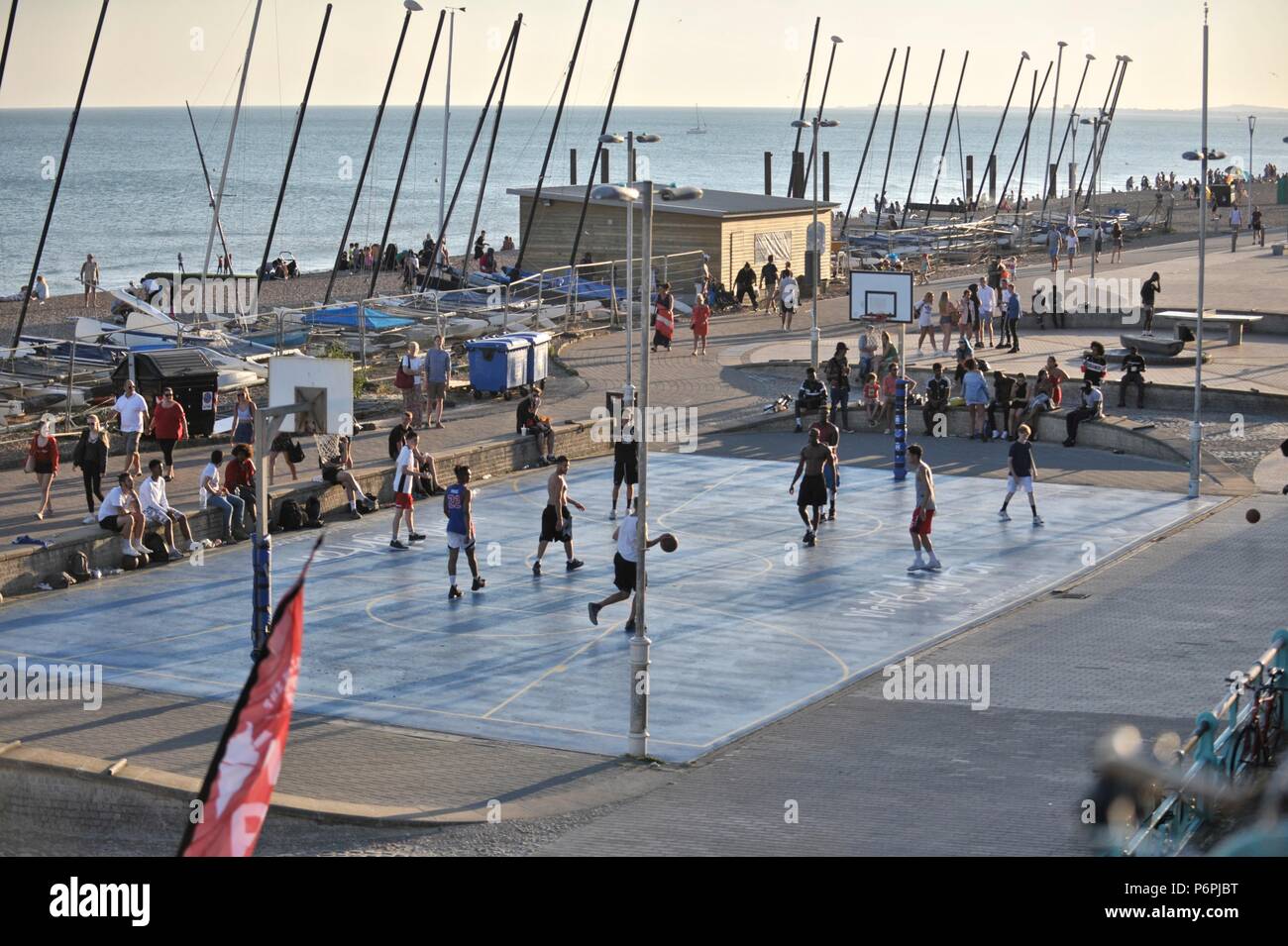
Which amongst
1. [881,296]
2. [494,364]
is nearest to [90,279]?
[494,364]

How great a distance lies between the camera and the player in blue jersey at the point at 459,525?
902 inches

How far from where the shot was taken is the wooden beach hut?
169ft

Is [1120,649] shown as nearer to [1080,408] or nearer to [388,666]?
[388,666]

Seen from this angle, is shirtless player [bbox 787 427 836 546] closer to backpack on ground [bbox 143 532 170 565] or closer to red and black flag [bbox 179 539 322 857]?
backpack on ground [bbox 143 532 170 565]

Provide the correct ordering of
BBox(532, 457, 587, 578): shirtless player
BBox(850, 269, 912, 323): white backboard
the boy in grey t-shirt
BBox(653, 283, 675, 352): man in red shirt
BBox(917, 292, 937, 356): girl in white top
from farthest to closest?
BBox(917, 292, 937, 356): girl in white top, BBox(653, 283, 675, 352): man in red shirt, BBox(850, 269, 912, 323): white backboard, the boy in grey t-shirt, BBox(532, 457, 587, 578): shirtless player

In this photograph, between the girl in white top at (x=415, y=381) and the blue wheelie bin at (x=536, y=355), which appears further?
the blue wheelie bin at (x=536, y=355)

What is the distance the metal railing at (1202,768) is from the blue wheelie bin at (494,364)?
2299 centimetres

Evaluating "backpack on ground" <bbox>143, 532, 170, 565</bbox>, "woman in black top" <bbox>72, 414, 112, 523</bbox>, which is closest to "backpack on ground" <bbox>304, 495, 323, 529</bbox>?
"backpack on ground" <bbox>143, 532, 170, 565</bbox>

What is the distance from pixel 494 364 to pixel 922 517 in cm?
1443

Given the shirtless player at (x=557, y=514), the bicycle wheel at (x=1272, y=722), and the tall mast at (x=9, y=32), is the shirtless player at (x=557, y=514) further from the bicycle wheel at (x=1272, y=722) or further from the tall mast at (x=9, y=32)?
the tall mast at (x=9, y=32)

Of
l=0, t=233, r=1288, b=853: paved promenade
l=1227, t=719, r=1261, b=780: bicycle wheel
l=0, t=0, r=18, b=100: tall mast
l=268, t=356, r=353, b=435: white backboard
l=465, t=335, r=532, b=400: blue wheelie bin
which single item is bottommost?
l=0, t=233, r=1288, b=853: paved promenade

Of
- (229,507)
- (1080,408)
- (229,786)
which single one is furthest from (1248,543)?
(229,786)

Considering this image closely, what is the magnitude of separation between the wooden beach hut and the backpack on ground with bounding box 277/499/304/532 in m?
24.8

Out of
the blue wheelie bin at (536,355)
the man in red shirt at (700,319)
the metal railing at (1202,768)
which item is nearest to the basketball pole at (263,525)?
the metal railing at (1202,768)
